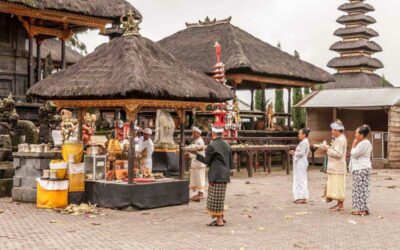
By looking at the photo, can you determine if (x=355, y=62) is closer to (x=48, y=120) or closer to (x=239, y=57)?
(x=239, y=57)

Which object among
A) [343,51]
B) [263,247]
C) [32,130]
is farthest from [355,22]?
[263,247]

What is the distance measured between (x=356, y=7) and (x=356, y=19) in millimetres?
872

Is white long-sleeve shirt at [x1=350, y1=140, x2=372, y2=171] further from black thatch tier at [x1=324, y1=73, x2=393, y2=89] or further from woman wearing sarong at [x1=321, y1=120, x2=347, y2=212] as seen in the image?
black thatch tier at [x1=324, y1=73, x2=393, y2=89]

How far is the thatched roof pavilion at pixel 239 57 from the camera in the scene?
26.6 m

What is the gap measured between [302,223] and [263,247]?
252 cm

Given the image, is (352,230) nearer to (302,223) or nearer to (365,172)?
(302,223)

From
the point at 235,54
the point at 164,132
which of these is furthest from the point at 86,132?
the point at 235,54

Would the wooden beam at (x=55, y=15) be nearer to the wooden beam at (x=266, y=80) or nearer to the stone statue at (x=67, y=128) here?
the wooden beam at (x=266, y=80)

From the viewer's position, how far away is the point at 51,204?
13094 millimetres

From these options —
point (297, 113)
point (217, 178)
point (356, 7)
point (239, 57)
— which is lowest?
point (217, 178)

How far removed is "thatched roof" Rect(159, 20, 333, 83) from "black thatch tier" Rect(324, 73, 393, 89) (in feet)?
50.5

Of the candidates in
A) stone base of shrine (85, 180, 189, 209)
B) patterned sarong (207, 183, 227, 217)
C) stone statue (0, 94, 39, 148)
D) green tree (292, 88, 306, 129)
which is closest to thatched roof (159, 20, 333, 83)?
stone statue (0, 94, 39, 148)

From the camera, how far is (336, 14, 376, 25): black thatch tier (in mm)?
47344

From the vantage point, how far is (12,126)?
57.2 ft
